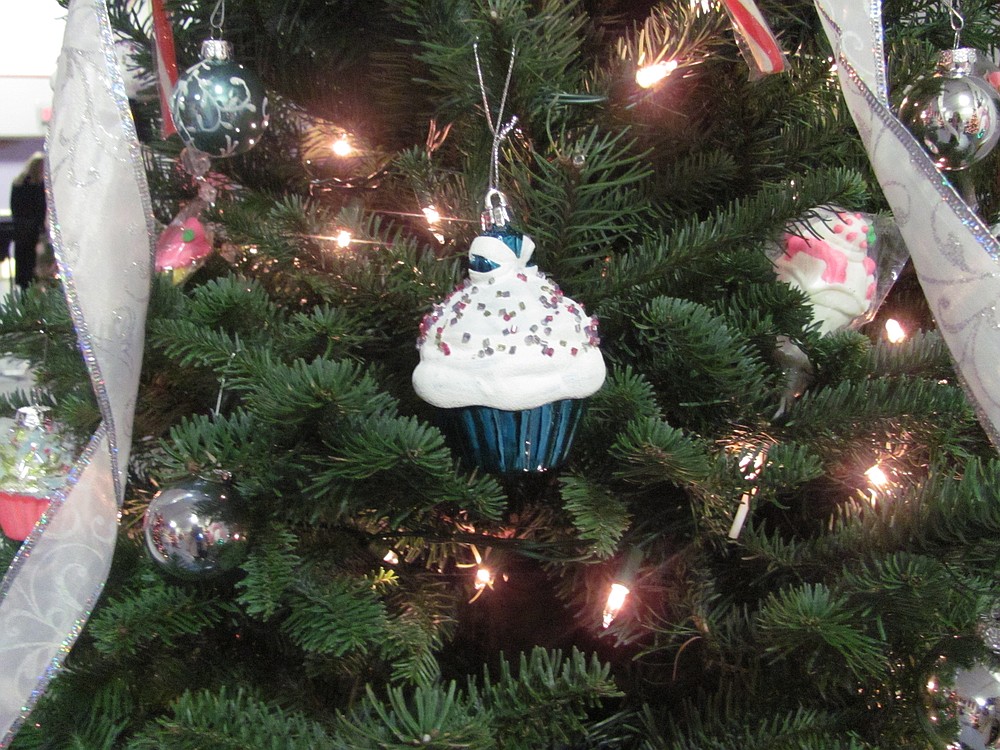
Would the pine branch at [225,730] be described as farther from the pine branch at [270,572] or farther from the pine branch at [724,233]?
the pine branch at [724,233]

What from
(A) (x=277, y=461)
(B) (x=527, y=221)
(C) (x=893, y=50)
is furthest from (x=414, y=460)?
(C) (x=893, y=50)

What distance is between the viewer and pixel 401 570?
539 millimetres

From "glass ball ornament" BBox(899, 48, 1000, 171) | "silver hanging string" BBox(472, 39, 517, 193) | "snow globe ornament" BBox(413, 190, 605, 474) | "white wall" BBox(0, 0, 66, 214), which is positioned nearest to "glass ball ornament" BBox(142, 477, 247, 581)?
"snow globe ornament" BBox(413, 190, 605, 474)

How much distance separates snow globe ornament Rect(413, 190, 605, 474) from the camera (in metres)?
0.43

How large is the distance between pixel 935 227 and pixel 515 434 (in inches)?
8.8

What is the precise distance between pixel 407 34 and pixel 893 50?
0.33 meters

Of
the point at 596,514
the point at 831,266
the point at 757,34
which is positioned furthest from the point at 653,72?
Answer: the point at 596,514

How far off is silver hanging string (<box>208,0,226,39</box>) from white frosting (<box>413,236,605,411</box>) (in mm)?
234

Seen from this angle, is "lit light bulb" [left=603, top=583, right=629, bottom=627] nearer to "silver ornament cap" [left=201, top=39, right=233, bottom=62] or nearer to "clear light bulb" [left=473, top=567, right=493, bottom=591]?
"clear light bulb" [left=473, top=567, right=493, bottom=591]

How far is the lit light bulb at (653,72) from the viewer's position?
1.70 feet

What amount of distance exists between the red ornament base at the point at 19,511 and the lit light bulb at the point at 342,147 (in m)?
0.32

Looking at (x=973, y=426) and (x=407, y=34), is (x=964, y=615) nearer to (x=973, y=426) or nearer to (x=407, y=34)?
(x=973, y=426)

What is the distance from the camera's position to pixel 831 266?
549mm

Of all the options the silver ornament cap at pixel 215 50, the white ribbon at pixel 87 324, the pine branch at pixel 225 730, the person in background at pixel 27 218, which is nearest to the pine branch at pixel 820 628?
the pine branch at pixel 225 730
